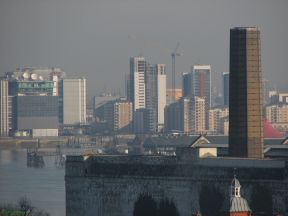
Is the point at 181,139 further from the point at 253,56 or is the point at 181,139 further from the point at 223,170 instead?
the point at 223,170

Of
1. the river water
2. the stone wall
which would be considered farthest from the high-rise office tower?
the river water

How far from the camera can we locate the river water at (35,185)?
7863 centimetres

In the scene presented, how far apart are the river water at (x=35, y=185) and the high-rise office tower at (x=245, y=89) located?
918 cm

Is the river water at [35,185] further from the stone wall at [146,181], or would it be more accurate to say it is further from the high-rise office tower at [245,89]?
the stone wall at [146,181]

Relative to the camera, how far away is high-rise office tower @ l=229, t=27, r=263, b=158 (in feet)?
202

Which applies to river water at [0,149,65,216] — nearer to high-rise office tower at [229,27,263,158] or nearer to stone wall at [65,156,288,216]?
high-rise office tower at [229,27,263,158]

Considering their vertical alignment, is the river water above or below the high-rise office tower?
below

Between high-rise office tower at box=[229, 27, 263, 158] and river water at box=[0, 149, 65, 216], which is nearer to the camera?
high-rise office tower at box=[229, 27, 263, 158]

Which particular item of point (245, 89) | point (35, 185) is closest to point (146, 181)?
point (245, 89)

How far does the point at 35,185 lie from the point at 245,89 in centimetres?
3720

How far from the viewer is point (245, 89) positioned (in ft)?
207

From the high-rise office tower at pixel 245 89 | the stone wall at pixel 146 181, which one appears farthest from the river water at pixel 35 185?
the stone wall at pixel 146 181

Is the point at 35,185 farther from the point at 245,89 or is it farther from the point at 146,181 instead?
the point at 146,181

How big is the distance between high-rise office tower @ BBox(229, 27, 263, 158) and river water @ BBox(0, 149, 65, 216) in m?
9.18
